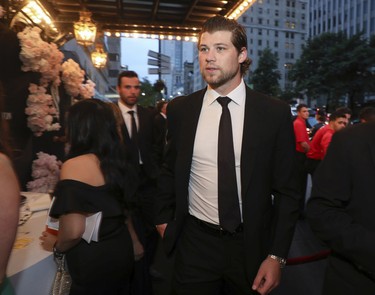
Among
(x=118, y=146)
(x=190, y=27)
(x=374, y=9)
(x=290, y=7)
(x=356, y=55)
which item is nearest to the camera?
(x=118, y=146)

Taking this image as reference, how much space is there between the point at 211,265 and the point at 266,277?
0.32 m

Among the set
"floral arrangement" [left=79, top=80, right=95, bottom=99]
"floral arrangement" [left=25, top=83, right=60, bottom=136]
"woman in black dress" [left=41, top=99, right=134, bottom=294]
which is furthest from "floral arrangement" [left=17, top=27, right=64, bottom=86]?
"woman in black dress" [left=41, top=99, right=134, bottom=294]

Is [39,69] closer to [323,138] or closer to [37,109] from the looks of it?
[37,109]

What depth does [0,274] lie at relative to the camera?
128 centimetres

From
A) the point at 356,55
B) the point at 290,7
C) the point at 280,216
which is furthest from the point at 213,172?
the point at 290,7

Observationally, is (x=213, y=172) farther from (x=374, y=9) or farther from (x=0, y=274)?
(x=374, y=9)

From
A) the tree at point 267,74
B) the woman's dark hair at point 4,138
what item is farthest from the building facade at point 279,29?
the woman's dark hair at point 4,138

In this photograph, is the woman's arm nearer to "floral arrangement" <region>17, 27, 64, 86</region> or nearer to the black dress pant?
the black dress pant

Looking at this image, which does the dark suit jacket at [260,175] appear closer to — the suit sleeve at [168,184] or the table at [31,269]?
the suit sleeve at [168,184]

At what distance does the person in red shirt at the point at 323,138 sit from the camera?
20.5 ft

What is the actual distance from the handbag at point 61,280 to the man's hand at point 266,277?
1207 mm

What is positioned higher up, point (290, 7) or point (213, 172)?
point (290, 7)

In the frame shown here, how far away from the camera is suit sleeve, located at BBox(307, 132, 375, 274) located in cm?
153

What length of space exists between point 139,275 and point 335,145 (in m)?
2.54
